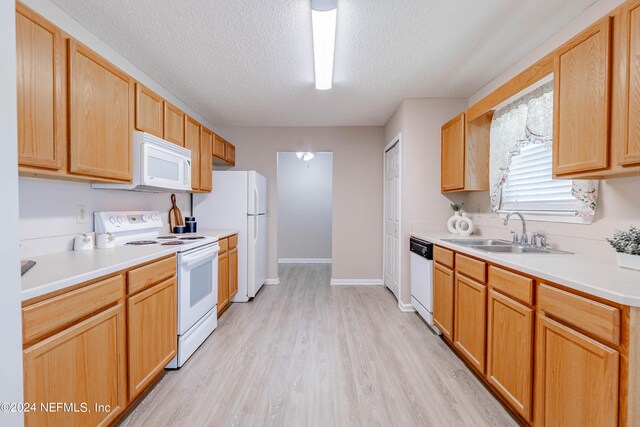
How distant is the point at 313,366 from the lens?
88.4 inches

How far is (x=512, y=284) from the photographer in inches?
64.4

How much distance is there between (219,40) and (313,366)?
2563 mm

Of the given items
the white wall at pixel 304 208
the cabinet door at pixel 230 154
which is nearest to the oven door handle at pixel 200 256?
the cabinet door at pixel 230 154

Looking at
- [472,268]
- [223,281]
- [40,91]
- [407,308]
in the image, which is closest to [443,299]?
[472,268]

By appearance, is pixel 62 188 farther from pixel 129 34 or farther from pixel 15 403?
pixel 15 403

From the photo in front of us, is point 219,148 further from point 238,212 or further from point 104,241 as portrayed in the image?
point 104,241

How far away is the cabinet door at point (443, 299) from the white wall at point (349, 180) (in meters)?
1.85

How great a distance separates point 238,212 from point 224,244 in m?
0.59

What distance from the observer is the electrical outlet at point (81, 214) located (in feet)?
6.78

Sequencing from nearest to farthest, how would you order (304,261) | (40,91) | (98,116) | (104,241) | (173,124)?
(40,91) → (98,116) → (104,241) → (173,124) → (304,261)

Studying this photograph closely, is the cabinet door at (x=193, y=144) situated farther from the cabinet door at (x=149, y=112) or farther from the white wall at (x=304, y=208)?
the white wall at (x=304, y=208)


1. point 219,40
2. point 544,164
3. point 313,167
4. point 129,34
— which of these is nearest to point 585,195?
point 544,164

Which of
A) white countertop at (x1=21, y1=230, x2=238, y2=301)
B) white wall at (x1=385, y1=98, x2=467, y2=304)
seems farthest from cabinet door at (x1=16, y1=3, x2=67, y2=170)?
white wall at (x1=385, y1=98, x2=467, y2=304)

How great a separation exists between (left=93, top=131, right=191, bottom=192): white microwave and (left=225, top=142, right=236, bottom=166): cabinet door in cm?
137
